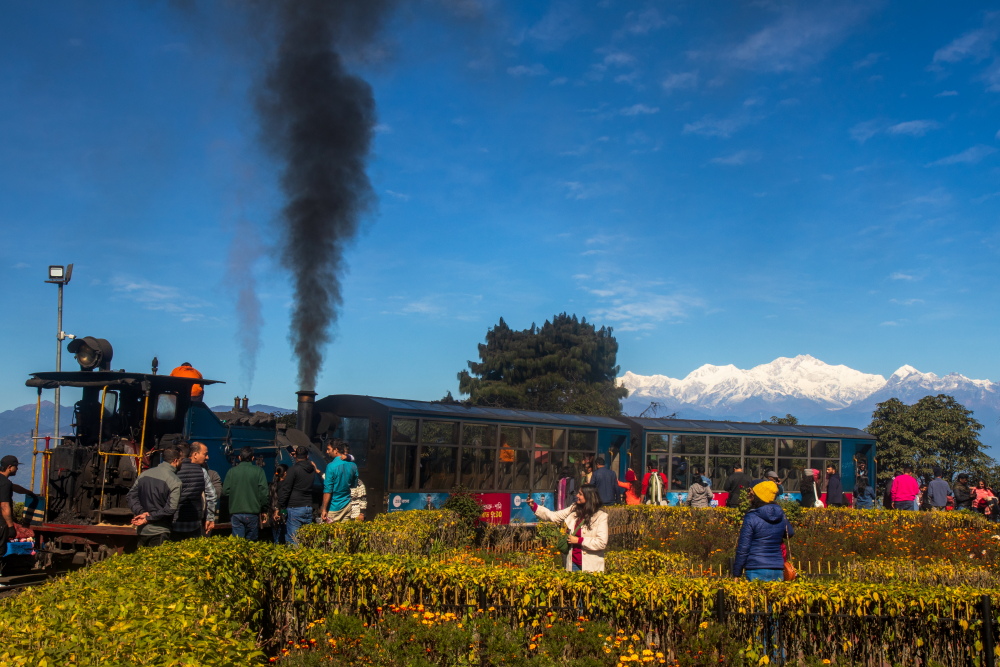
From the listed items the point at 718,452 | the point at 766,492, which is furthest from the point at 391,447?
the point at 718,452

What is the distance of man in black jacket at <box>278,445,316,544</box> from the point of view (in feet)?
35.3

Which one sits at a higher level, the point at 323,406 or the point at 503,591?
the point at 323,406

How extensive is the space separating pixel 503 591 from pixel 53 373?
8.20m

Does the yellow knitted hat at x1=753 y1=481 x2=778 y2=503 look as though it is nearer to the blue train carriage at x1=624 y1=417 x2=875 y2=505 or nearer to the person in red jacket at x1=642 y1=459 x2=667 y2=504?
the person in red jacket at x1=642 y1=459 x2=667 y2=504

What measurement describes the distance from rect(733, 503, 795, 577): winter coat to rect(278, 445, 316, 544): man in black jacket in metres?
5.90

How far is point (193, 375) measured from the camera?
12.7 meters

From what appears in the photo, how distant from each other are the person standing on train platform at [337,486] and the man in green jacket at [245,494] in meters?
0.87

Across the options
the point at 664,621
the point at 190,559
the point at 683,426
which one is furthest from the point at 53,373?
the point at 683,426

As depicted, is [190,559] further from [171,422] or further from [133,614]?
[171,422]

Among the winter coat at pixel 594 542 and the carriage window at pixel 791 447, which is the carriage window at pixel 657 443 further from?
the winter coat at pixel 594 542

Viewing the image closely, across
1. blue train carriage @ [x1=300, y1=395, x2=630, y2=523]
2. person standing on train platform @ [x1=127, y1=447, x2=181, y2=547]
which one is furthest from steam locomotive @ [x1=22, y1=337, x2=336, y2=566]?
blue train carriage @ [x1=300, y1=395, x2=630, y2=523]

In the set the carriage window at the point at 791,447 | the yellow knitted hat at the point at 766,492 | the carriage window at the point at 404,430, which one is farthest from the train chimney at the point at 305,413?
the carriage window at the point at 791,447

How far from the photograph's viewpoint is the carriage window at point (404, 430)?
1612cm

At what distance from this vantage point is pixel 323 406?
17562mm
